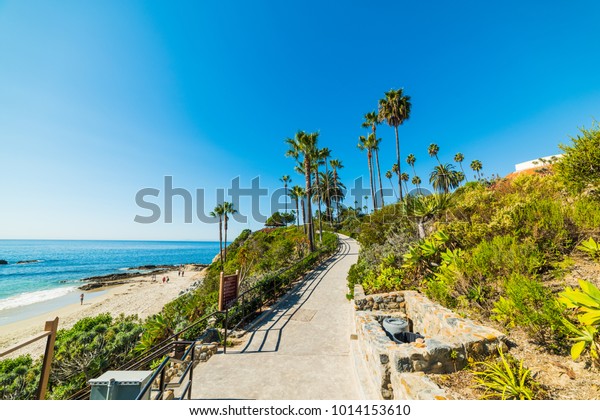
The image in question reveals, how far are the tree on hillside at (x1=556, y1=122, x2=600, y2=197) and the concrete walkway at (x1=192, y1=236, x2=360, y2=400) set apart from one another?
25.2 ft

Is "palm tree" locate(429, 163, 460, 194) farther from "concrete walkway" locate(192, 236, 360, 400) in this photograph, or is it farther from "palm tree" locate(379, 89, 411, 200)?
"concrete walkway" locate(192, 236, 360, 400)

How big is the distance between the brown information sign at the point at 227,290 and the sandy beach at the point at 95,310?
18.6m

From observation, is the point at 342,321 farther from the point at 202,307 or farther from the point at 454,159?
the point at 454,159

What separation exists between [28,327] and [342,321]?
1134 inches

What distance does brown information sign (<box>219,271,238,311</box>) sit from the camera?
723 cm

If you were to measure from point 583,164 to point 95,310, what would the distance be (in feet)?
123

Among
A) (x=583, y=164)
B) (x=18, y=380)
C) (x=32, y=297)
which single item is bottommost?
(x=32, y=297)

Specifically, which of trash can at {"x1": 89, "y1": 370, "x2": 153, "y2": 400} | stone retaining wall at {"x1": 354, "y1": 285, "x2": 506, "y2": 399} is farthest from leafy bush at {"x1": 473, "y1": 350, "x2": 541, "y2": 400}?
Answer: trash can at {"x1": 89, "y1": 370, "x2": 153, "y2": 400}

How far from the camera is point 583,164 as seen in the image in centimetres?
637

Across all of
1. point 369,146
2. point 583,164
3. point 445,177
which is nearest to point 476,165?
point 445,177

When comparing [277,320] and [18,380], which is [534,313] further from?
[18,380]

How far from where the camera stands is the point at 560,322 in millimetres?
3639

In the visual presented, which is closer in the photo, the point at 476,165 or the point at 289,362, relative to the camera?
the point at 289,362

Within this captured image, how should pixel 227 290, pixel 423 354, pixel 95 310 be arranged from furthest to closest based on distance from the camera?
pixel 95 310, pixel 227 290, pixel 423 354
